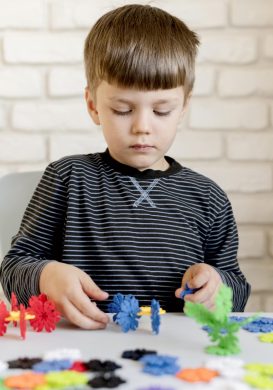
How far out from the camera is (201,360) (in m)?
0.75

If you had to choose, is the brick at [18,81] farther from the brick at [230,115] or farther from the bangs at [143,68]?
the bangs at [143,68]

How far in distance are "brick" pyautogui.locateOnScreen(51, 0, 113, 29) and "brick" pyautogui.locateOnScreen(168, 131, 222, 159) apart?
353 mm

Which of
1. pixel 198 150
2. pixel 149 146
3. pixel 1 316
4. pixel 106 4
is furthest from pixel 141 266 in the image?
pixel 106 4

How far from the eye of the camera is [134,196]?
3.93 feet

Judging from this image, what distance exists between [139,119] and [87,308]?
33 cm

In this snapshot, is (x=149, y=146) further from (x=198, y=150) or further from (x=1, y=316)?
(x=198, y=150)

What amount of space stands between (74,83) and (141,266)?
2.40 feet

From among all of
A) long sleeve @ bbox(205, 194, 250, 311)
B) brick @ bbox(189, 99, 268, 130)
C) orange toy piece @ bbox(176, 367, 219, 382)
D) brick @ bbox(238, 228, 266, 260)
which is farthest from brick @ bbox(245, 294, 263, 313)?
orange toy piece @ bbox(176, 367, 219, 382)

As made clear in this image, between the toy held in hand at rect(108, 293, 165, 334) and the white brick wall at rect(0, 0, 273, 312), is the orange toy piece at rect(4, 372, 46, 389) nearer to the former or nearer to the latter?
the toy held in hand at rect(108, 293, 165, 334)

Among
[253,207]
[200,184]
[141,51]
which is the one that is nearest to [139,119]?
[141,51]

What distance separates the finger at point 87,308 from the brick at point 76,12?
100cm

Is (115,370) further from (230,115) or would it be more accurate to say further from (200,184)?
(230,115)

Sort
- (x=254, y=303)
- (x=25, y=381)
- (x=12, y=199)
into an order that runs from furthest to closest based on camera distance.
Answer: (x=254, y=303)
(x=12, y=199)
(x=25, y=381)

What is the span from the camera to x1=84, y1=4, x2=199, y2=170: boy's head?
1.11 meters
